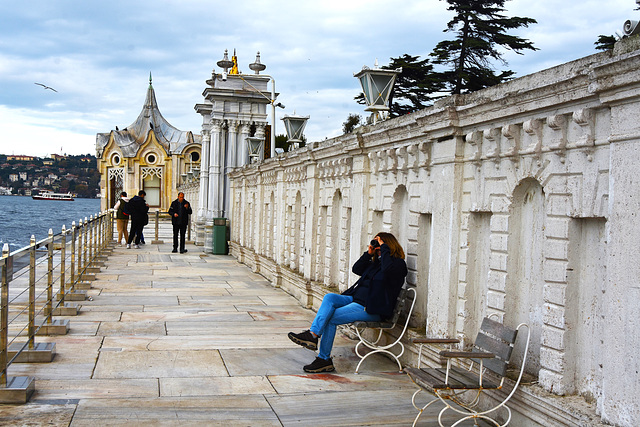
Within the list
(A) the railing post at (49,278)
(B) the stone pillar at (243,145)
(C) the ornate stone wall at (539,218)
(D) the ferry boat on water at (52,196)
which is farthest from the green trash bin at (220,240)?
(D) the ferry boat on water at (52,196)

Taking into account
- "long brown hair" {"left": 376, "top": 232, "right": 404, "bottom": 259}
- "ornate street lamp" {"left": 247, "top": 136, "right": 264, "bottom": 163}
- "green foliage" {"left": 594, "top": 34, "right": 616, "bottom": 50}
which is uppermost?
"green foliage" {"left": 594, "top": 34, "right": 616, "bottom": 50}

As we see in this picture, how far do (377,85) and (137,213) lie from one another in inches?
596

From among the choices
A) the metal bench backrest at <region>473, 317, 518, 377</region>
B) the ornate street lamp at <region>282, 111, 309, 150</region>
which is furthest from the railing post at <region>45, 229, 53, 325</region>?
the ornate street lamp at <region>282, 111, 309, 150</region>

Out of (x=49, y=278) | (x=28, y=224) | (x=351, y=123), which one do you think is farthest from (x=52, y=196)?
(x=49, y=278)

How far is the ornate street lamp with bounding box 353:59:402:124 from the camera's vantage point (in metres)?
9.71

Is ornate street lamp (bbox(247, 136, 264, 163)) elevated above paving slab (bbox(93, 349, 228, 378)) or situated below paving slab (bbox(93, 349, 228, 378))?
above

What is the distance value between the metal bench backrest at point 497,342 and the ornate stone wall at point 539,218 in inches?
7.5

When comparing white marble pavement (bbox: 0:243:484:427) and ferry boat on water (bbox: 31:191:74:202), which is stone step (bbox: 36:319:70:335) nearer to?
white marble pavement (bbox: 0:243:484:427)

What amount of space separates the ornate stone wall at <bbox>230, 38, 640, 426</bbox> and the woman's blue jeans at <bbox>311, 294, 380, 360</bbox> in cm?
83

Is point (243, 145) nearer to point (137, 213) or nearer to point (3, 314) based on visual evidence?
point (137, 213)

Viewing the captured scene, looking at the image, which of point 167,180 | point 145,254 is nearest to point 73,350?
point 145,254

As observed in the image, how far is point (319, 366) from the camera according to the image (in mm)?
7684

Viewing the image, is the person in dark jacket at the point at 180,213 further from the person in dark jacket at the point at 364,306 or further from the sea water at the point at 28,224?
the person in dark jacket at the point at 364,306

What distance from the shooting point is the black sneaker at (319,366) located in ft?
25.2
